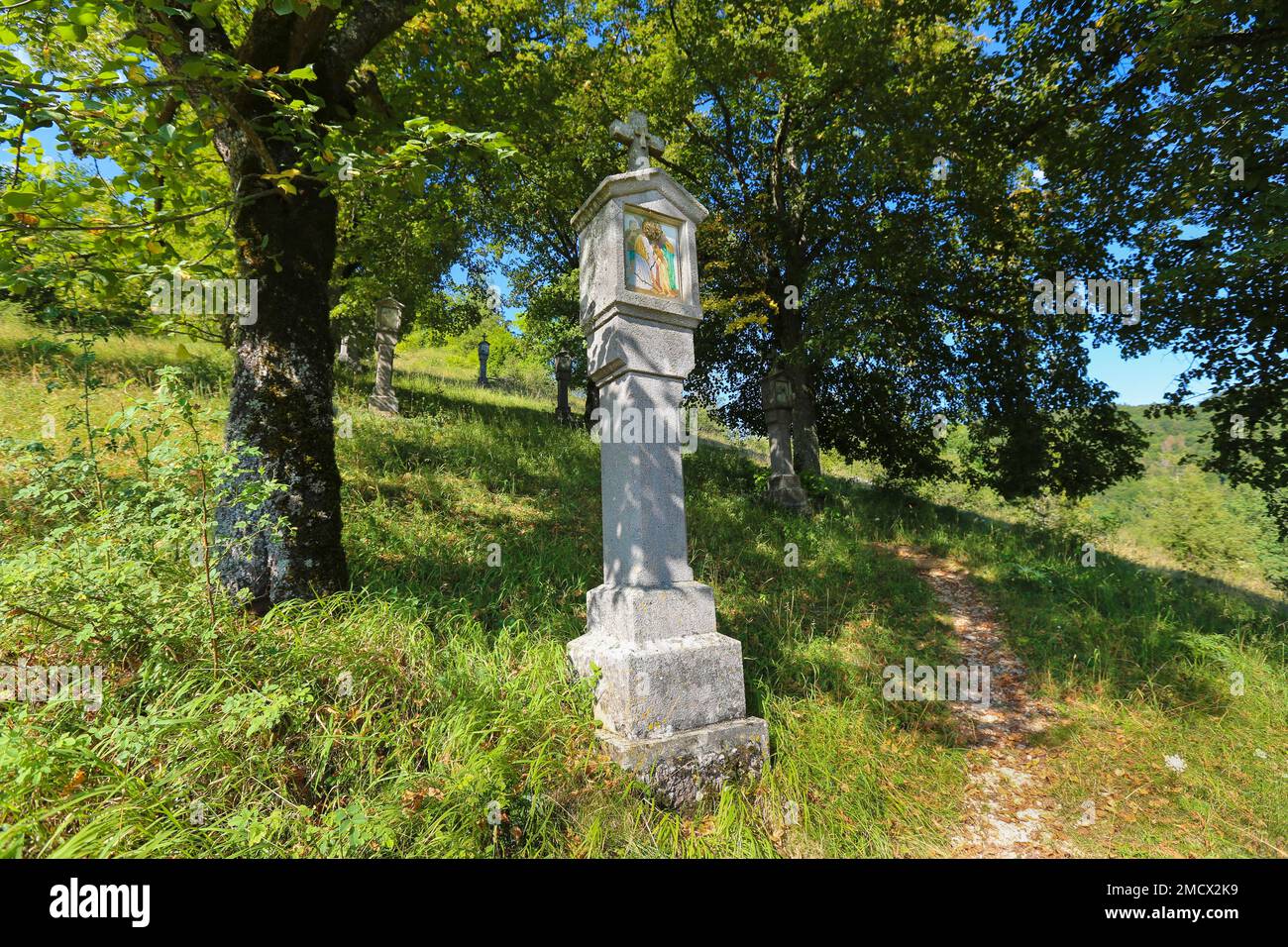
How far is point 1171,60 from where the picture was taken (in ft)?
20.7

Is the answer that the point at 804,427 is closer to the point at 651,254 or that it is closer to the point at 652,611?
the point at 651,254

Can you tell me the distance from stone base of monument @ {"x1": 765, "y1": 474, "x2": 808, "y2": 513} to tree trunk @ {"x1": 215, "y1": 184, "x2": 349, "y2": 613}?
788cm

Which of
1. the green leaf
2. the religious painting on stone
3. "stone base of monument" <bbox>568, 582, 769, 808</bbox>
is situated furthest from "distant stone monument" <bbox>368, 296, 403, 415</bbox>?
"stone base of monument" <bbox>568, 582, 769, 808</bbox>

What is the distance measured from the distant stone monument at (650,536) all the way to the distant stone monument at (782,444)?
6.90 meters

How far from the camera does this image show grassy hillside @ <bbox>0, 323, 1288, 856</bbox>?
2.37m

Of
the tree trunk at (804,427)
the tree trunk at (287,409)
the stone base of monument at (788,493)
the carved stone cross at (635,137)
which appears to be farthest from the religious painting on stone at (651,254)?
the tree trunk at (804,427)

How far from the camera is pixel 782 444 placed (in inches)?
426

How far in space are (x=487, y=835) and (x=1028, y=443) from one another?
1192 cm

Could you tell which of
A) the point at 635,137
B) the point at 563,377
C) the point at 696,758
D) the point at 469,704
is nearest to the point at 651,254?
the point at 635,137

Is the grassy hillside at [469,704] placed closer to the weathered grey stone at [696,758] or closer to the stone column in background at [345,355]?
the weathered grey stone at [696,758]

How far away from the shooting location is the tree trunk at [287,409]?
3883 millimetres

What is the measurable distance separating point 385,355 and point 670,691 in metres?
10.6

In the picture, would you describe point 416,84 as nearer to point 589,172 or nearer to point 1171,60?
point 589,172

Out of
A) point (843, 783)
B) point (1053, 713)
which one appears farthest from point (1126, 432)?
point (843, 783)
